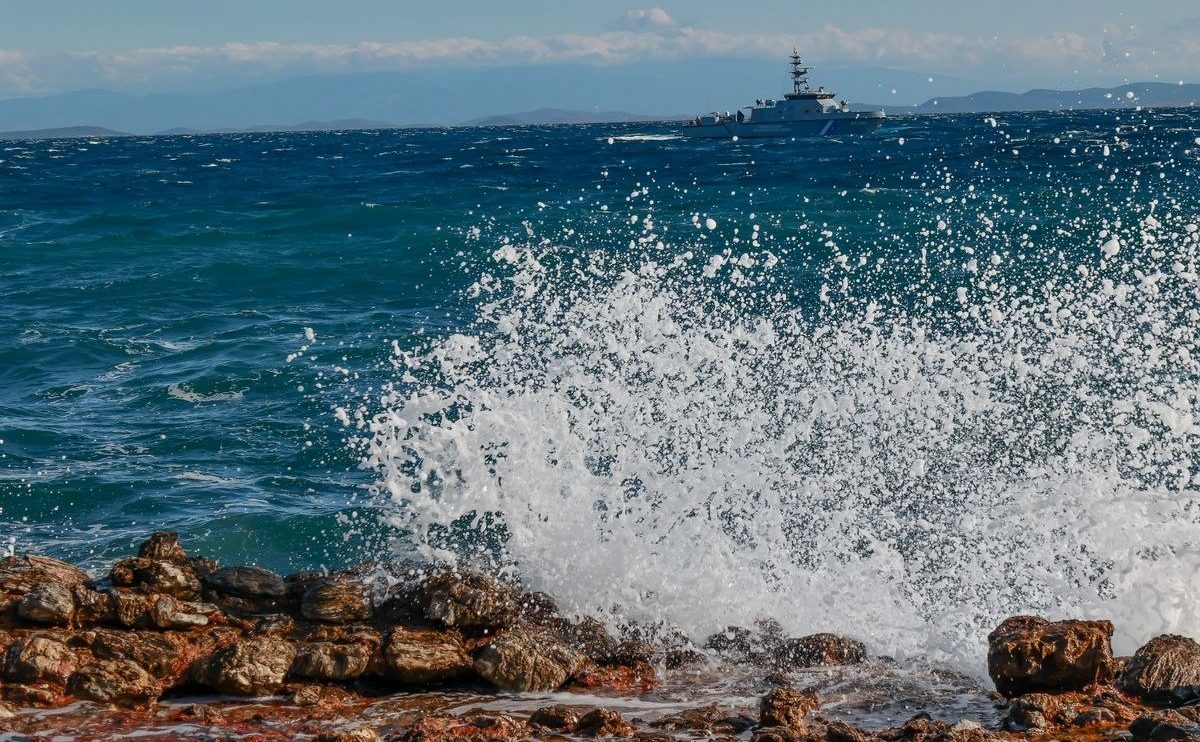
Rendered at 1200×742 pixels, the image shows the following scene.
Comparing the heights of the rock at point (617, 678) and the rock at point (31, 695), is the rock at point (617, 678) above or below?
below

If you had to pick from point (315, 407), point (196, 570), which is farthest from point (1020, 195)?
A: point (196, 570)

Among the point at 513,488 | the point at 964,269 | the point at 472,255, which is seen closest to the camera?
the point at 513,488

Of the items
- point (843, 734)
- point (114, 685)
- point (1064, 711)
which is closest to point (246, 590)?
point (114, 685)

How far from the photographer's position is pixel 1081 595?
8680mm

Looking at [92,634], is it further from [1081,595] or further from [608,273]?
[608,273]

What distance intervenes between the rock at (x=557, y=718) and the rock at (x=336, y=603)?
2.05m

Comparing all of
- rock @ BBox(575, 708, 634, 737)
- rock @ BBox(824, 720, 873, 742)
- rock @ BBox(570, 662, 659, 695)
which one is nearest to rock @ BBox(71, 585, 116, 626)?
rock @ BBox(570, 662, 659, 695)

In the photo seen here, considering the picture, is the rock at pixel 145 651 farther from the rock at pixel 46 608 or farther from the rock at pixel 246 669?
the rock at pixel 46 608

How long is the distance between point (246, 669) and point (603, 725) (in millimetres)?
2140

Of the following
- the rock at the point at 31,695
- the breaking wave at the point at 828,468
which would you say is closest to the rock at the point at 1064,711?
the breaking wave at the point at 828,468

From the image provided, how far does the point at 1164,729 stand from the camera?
5875 millimetres

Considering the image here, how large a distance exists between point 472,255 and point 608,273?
4512 millimetres

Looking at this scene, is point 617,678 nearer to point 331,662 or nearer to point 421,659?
point 421,659

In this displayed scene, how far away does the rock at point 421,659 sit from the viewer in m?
7.51
